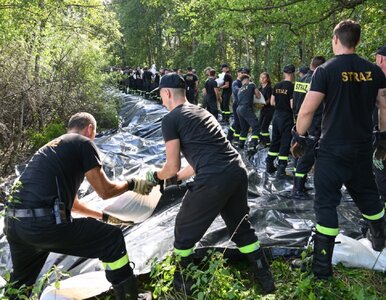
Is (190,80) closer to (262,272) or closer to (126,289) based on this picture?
(262,272)

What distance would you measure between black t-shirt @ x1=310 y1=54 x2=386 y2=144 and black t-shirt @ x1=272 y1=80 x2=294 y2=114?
323 centimetres

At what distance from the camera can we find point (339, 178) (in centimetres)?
291

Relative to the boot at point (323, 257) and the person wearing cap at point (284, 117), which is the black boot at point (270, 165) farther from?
the boot at point (323, 257)

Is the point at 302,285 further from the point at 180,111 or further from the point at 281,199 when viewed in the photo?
the point at 281,199

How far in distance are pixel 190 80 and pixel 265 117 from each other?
5.26m

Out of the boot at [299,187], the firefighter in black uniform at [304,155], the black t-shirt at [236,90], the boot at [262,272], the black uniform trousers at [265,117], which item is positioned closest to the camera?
the boot at [262,272]

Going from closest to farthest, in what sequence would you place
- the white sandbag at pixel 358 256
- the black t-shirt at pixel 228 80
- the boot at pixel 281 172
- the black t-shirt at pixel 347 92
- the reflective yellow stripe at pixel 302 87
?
the black t-shirt at pixel 347 92, the white sandbag at pixel 358 256, the reflective yellow stripe at pixel 302 87, the boot at pixel 281 172, the black t-shirt at pixel 228 80

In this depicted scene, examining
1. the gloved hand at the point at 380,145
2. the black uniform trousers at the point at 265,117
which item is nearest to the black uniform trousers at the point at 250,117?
the black uniform trousers at the point at 265,117

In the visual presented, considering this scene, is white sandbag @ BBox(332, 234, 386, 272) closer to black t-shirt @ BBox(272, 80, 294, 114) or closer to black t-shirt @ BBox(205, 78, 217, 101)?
black t-shirt @ BBox(272, 80, 294, 114)

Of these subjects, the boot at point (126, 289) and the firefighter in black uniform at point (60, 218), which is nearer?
the firefighter in black uniform at point (60, 218)

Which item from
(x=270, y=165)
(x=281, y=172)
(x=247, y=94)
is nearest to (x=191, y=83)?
(x=247, y=94)

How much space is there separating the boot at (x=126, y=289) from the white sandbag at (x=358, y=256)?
1705 mm

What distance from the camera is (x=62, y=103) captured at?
9.43 meters

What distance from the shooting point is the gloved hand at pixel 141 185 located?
3.17m
